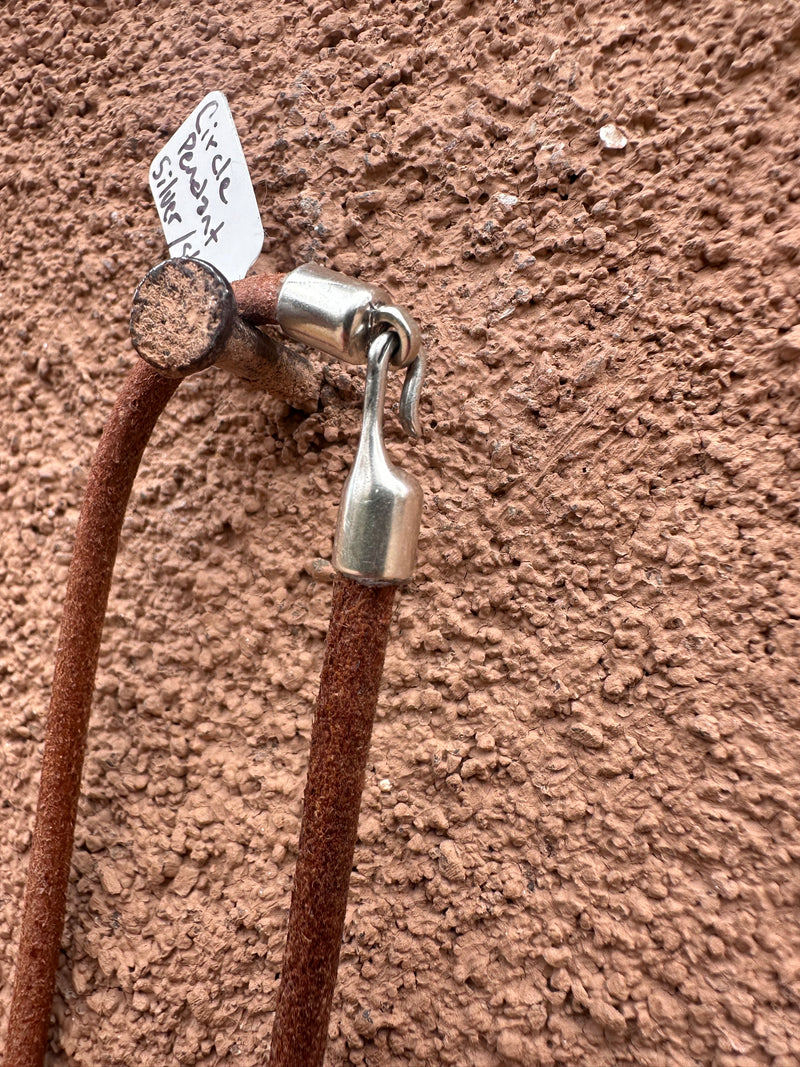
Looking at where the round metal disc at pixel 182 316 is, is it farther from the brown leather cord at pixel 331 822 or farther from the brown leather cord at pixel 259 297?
the brown leather cord at pixel 331 822

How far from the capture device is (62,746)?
1.52 feet

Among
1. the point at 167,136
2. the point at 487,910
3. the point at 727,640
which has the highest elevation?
the point at 167,136

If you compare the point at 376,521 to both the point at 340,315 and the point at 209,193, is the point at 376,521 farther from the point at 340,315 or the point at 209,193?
the point at 209,193

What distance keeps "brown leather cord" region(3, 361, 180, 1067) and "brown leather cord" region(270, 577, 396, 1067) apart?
0.21m

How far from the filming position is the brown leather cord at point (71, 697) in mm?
454

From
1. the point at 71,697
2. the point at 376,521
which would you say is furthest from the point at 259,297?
the point at 71,697

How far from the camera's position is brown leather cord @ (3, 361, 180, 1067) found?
1.49ft

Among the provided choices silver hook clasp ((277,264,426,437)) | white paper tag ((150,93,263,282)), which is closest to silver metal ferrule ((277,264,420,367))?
silver hook clasp ((277,264,426,437))

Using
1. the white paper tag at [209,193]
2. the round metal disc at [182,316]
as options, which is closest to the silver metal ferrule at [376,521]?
the round metal disc at [182,316]

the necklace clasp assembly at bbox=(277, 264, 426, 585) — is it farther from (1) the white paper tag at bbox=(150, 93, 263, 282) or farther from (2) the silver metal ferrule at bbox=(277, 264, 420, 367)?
(1) the white paper tag at bbox=(150, 93, 263, 282)

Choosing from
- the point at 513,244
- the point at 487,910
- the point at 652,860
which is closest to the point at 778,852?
the point at 652,860

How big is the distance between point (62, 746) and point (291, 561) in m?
0.20

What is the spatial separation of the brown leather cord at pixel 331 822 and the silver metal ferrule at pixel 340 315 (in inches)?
5.4

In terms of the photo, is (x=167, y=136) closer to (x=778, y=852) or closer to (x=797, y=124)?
(x=797, y=124)
